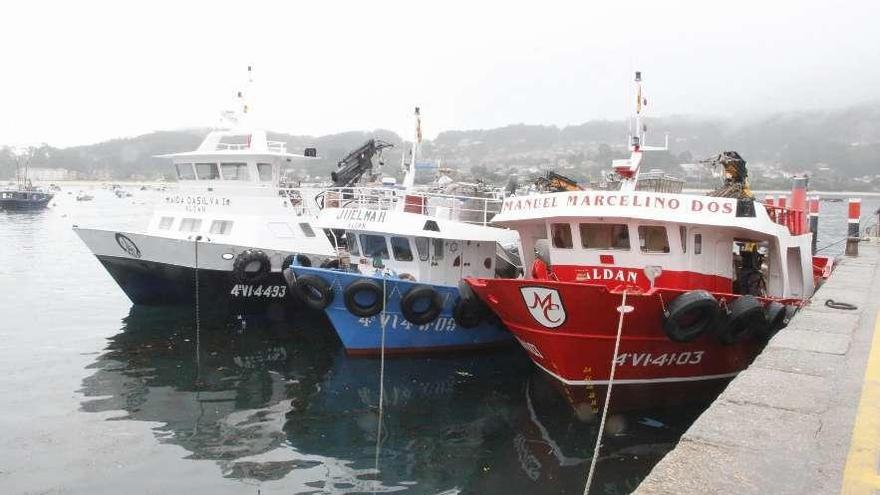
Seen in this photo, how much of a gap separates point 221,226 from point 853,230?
18.7 meters

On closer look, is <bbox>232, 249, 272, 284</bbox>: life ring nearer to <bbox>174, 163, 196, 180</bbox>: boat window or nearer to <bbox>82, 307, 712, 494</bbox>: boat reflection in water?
<bbox>82, 307, 712, 494</bbox>: boat reflection in water

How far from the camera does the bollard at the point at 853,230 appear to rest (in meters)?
19.9

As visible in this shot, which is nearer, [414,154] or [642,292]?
[642,292]

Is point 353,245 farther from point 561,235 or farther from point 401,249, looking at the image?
point 561,235

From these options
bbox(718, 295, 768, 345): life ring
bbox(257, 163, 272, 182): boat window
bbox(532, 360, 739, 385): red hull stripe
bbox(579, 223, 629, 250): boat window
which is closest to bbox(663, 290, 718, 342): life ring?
bbox(718, 295, 768, 345): life ring

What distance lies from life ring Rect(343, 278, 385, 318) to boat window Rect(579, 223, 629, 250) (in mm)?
4234

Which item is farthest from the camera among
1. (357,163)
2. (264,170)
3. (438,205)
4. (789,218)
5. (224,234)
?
(357,163)

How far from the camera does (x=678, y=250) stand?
1138 centimetres

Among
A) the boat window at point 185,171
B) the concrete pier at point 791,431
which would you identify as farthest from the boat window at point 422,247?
the concrete pier at point 791,431

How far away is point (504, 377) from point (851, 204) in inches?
618

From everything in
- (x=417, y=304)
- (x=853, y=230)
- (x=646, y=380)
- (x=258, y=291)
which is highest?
(x=853, y=230)

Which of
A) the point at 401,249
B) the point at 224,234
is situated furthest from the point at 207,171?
the point at 401,249

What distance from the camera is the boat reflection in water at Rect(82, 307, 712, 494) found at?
9391 mm

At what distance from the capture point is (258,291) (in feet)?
58.0
